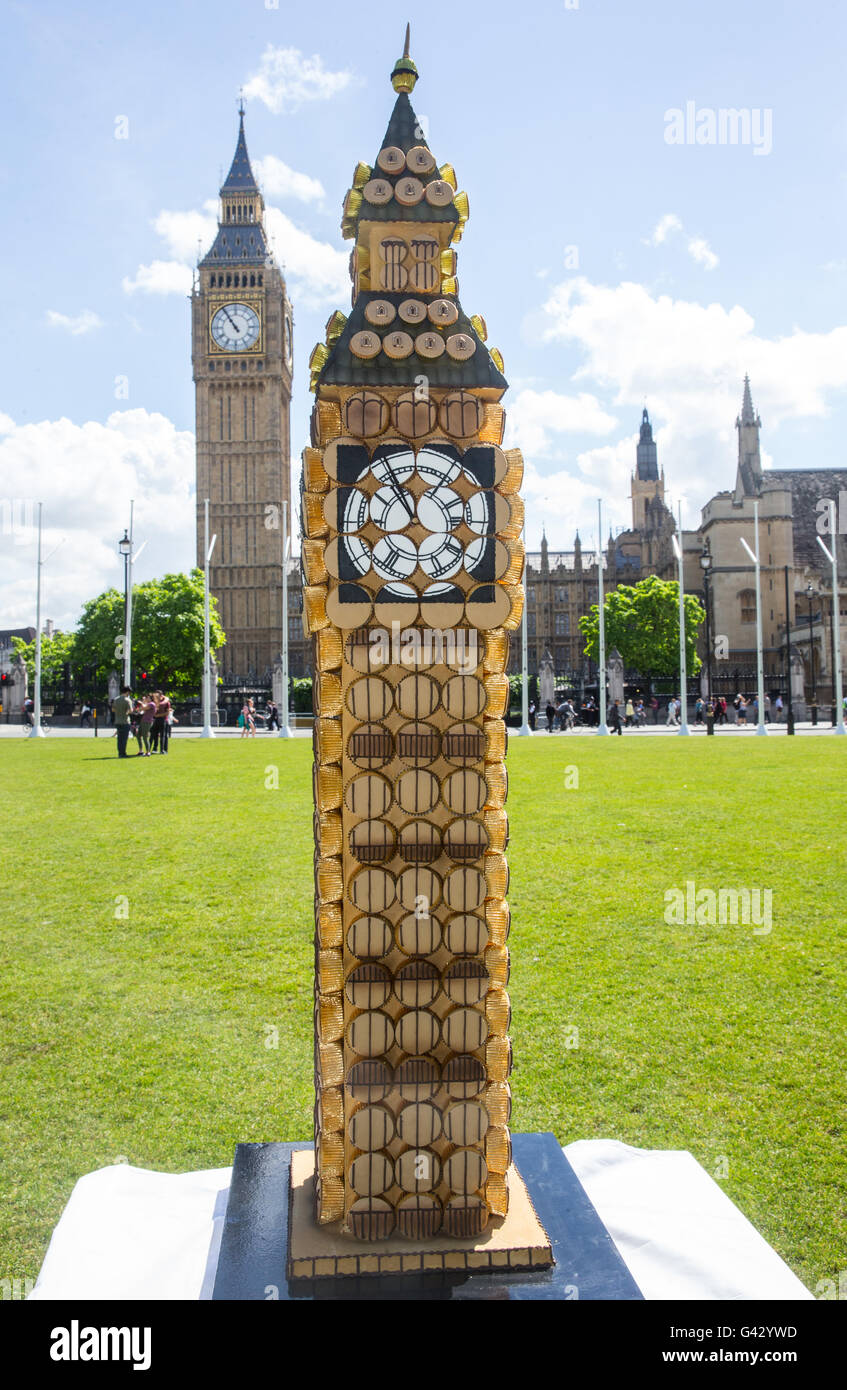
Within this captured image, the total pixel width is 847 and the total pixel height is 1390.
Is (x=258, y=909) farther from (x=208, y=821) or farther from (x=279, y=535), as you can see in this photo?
(x=279, y=535)

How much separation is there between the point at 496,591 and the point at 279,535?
87650 mm

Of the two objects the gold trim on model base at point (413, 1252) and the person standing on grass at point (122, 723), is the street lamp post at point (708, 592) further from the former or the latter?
the gold trim on model base at point (413, 1252)

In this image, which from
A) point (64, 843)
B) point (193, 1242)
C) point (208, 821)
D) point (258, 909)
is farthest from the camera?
point (208, 821)

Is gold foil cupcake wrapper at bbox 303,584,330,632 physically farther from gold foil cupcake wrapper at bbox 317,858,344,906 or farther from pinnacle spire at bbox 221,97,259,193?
pinnacle spire at bbox 221,97,259,193

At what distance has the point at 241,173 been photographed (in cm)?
9181

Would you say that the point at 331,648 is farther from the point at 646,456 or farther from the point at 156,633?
the point at 646,456

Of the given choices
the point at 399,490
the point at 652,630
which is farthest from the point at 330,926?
the point at 652,630

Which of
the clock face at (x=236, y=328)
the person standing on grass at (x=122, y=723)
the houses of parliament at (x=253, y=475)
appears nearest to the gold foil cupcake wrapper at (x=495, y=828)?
the person standing on grass at (x=122, y=723)

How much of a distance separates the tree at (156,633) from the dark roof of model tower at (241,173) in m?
48.2

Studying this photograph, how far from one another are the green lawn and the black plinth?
0.88 m

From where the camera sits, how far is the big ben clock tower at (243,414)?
3460 inches

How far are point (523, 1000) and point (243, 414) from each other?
9004 centimetres

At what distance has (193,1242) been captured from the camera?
370 cm
